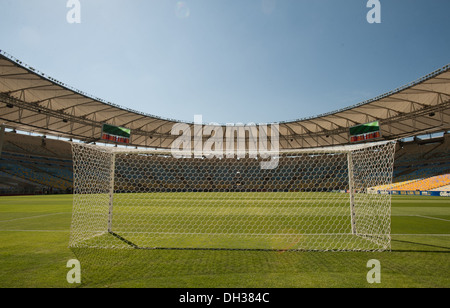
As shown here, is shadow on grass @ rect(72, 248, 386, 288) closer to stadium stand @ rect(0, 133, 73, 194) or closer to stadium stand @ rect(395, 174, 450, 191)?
stadium stand @ rect(395, 174, 450, 191)

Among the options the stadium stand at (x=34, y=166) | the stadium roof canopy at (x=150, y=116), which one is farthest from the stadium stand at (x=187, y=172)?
the stadium roof canopy at (x=150, y=116)

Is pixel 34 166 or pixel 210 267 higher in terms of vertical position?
pixel 34 166

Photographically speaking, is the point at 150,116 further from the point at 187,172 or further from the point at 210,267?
the point at 210,267

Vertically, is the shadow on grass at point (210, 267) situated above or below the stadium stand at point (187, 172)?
below

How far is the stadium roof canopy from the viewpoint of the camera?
1645cm

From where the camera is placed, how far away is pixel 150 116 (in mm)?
26172

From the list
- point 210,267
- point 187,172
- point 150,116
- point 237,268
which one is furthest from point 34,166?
point 237,268

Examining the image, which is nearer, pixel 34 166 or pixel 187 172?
pixel 187 172

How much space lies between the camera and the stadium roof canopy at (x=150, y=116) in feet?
54.0

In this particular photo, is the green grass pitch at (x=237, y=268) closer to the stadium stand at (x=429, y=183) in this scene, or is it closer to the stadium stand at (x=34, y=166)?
the stadium stand at (x=429, y=183)

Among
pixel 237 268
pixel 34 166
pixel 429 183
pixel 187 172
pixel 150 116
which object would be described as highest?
pixel 150 116

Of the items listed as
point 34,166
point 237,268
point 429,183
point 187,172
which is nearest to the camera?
point 237,268

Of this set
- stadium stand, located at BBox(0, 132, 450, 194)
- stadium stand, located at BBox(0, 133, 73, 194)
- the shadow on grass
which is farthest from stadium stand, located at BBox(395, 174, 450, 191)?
stadium stand, located at BBox(0, 133, 73, 194)

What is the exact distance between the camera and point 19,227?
5270mm
